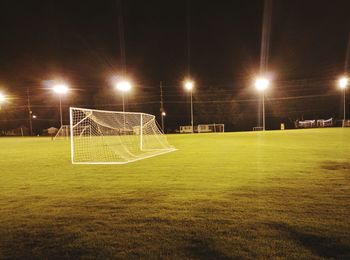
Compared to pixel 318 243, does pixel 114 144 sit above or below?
above

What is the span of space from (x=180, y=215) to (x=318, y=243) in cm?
190

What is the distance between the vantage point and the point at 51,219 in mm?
4234

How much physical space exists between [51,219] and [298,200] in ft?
13.5

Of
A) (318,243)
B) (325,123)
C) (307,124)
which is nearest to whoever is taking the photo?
(318,243)

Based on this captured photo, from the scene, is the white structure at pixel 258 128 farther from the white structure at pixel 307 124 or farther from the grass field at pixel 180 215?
the grass field at pixel 180 215

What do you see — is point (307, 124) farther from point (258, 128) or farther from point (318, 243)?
point (318, 243)

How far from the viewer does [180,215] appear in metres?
4.23

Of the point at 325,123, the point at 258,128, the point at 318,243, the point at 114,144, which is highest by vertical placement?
the point at 325,123

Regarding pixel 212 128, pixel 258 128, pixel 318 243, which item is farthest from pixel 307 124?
pixel 318 243

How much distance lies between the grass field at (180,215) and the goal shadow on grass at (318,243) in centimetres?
1

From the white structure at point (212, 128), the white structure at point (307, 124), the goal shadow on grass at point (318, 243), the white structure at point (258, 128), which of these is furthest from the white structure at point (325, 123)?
the goal shadow on grass at point (318, 243)

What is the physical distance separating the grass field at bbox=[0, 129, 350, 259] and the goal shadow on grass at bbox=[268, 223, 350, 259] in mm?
11

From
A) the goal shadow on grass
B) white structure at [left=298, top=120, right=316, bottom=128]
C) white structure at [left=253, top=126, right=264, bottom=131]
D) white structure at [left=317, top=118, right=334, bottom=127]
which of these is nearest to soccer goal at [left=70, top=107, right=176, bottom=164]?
the goal shadow on grass

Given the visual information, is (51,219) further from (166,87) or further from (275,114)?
(275,114)
